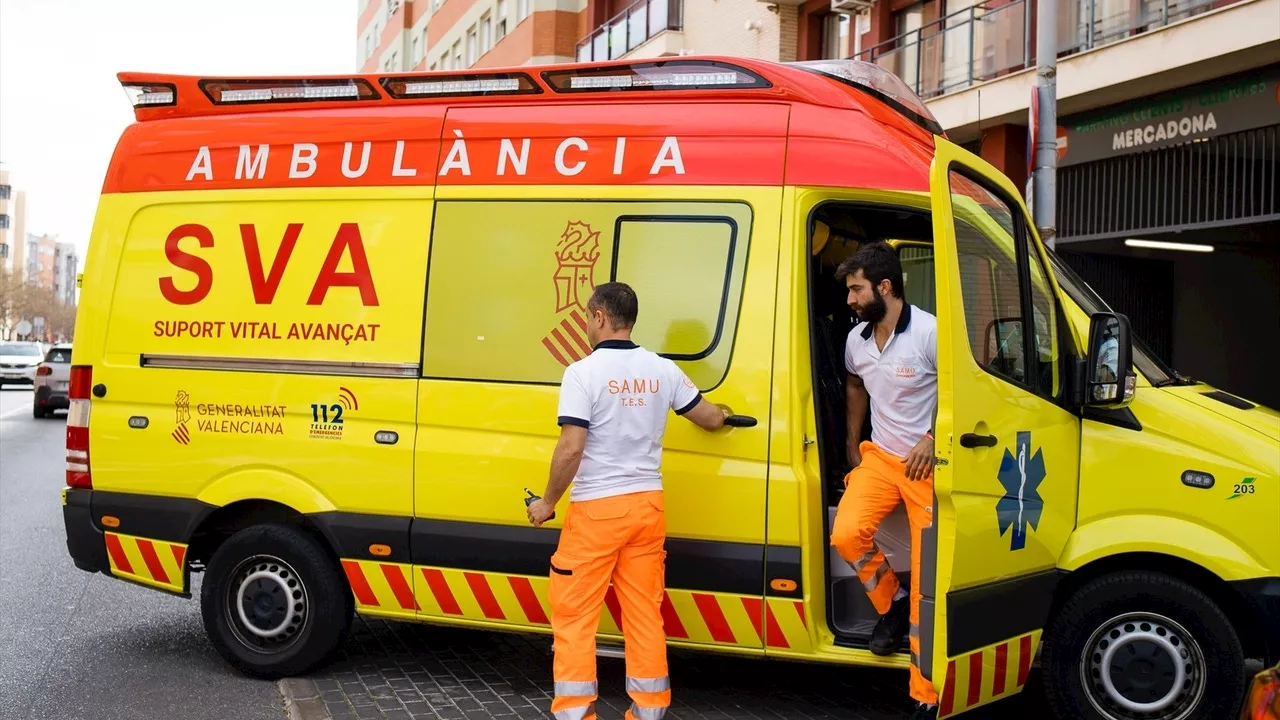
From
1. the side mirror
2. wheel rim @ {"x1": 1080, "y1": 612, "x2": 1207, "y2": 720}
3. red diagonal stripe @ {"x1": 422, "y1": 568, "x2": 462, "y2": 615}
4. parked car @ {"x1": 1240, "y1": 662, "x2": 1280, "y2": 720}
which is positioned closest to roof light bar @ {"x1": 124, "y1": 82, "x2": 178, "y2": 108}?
red diagonal stripe @ {"x1": 422, "y1": 568, "x2": 462, "y2": 615}

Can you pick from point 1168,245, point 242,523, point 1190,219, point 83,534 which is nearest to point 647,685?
point 242,523

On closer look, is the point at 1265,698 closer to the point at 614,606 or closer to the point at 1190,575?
the point at 1190,575

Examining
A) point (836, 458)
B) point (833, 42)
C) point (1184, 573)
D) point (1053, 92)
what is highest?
point (833, 42)

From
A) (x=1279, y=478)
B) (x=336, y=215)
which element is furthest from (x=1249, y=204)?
(x=336, y=215)

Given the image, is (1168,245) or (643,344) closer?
(643,344)

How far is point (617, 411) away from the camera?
185 inches

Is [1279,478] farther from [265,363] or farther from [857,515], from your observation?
[265,363]

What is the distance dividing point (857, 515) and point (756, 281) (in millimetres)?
992

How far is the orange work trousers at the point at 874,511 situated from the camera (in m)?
4.84

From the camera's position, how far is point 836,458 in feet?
18.1

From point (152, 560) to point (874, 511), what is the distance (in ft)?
11.0

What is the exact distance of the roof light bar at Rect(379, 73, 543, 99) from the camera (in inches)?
218

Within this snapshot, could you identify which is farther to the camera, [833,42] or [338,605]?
[833,42]

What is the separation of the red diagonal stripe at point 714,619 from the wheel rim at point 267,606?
→ 187 cm
